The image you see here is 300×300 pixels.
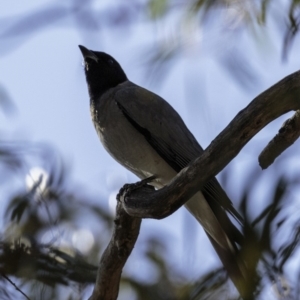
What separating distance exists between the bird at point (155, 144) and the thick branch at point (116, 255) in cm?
53

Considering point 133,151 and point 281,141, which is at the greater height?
point 133,151

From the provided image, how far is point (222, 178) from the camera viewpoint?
2416mm

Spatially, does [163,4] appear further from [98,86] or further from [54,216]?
[98,86]

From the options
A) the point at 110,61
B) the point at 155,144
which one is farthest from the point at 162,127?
the point at 110,61

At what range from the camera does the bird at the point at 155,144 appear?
3.28 metres

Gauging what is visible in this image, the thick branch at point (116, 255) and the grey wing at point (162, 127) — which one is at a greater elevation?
the grey wing at point (162, 127)

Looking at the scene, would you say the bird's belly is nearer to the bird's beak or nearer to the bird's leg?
the bird's leg

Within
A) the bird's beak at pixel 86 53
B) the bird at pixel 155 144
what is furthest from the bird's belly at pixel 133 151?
the bird's beak at pixel 86 53

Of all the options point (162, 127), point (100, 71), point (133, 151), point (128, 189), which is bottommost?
point (128, 189)

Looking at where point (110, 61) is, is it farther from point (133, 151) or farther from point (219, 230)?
point (219, 230)

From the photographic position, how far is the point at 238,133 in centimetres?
225

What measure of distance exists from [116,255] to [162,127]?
3.46 ft

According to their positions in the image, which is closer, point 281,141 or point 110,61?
point 281,141

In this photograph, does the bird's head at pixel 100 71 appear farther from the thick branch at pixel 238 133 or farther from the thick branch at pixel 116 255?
the thick branch at pixel 238 133
